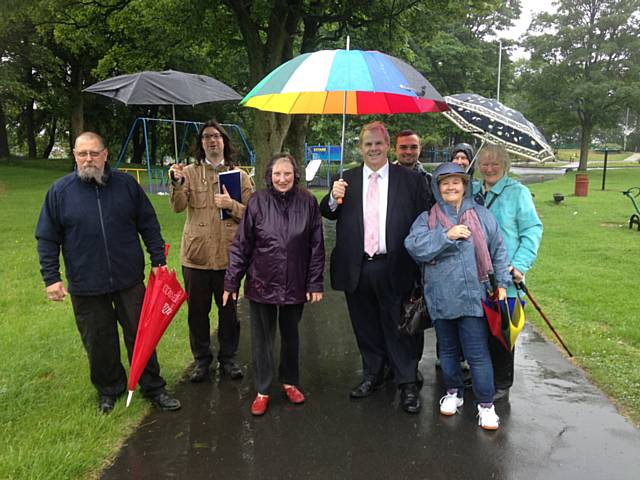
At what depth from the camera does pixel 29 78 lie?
29969 millimetres

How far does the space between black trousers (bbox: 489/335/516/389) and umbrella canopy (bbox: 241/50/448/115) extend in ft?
6.00

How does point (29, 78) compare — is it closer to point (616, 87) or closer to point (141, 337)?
point (141, 337)

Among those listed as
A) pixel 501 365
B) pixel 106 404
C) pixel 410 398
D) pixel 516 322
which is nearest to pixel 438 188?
pixel 516 322

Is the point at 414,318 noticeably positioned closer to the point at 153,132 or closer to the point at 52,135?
the point at 153,132

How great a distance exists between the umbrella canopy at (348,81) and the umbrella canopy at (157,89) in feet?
2.14

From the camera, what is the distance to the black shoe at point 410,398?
3.75m

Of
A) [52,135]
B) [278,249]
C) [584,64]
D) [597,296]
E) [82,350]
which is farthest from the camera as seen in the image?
[52,135]

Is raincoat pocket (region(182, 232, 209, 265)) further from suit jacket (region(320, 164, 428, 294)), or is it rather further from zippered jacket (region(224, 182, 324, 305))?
suit jacket (region(320, 164, 428, 294))

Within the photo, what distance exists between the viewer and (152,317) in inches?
147

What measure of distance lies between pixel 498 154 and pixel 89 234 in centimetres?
285

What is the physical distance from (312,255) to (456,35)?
103 ft

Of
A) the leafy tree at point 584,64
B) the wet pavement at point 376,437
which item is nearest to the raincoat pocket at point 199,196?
the wet pavement at point 376,437

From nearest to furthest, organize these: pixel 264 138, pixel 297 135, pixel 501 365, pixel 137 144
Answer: pixel 501 365
pixel 264 138
pixel 297 135
pixel 137 144

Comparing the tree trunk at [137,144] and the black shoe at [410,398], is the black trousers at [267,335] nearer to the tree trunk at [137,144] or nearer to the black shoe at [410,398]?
the black shoe at [410,398]
